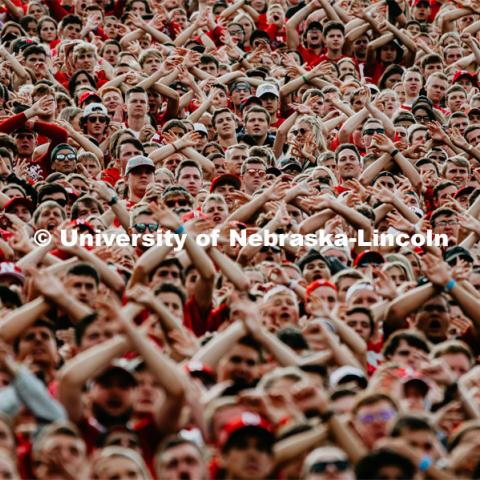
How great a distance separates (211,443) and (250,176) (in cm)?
578

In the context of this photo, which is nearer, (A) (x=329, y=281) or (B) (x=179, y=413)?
(B) (x=179, y=413)

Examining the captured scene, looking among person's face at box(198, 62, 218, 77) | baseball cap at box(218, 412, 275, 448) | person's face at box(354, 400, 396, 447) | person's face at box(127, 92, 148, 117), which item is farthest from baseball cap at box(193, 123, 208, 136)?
baseball cap at box(218, 412, 275, 448)

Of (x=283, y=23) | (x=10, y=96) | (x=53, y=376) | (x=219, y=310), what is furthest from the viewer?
(x=283, y=23)

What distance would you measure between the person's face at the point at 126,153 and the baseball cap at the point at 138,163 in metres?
0.73

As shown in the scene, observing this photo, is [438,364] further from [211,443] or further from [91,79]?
[91,79]

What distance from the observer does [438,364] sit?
9094mm

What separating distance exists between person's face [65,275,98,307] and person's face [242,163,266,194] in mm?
3598

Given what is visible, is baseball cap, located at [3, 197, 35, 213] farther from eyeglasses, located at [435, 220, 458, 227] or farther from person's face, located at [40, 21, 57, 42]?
person's face, located at [40, 21, 57, 42]

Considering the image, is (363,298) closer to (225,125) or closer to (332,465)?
(332,465)

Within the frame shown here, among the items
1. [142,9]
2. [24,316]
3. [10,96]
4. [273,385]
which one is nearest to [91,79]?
[10,96]

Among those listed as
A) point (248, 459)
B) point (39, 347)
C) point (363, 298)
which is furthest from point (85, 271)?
point (248, 459)

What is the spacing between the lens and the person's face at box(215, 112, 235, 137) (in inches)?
612

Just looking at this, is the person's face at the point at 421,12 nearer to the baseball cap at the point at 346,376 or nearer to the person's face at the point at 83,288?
the person's face at the point at 83,288

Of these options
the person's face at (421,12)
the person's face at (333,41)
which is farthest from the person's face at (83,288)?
the person's face at (421,12)
